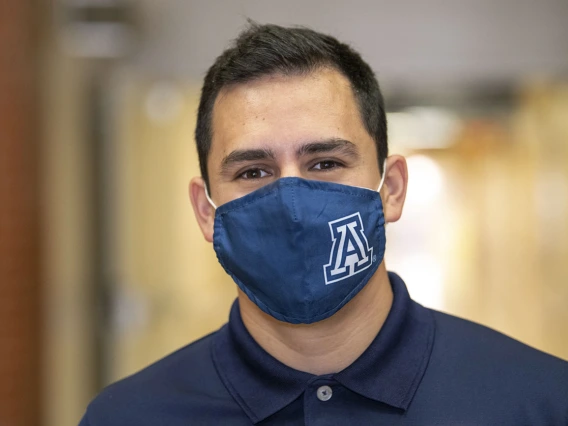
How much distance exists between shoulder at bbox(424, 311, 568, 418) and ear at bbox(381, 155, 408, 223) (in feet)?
0.85

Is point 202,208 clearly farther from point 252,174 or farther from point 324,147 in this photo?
point 324,147

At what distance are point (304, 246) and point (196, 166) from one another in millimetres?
2018

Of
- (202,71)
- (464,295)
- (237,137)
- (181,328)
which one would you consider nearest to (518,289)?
(464,295)

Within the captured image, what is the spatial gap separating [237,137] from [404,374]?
1.78 feet

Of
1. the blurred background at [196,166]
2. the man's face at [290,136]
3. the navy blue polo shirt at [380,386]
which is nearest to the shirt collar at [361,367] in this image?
the navy blue polo shirt at [380,386]

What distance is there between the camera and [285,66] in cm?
148

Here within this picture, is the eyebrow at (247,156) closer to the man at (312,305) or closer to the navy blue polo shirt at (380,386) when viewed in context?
the man at (312,305)

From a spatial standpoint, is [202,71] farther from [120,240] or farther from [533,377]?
[533,377]

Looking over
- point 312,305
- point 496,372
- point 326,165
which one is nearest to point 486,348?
point 496,372

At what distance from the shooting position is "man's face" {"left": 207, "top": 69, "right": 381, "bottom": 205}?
1424mm

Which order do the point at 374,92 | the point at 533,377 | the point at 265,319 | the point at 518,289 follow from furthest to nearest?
the point at 518,289
the point at 374,92
the point at 265,319
the point at 533,377

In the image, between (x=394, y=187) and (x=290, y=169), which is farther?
(x=394, y=187)

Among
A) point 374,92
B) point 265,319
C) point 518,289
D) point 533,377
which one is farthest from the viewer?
point 518,289

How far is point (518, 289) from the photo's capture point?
3.32m
